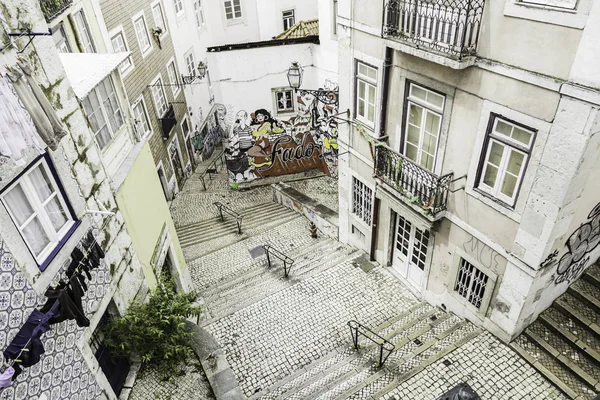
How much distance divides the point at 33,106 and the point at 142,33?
15169 millimetres

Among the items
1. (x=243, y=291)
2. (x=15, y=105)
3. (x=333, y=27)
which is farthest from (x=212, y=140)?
(x=15, y=105)

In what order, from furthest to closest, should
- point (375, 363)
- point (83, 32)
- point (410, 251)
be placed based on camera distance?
point (83, 32) < point (410, 251) < point (375, 363)

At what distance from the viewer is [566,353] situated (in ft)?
30.1

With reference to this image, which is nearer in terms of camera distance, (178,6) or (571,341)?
(571,341)

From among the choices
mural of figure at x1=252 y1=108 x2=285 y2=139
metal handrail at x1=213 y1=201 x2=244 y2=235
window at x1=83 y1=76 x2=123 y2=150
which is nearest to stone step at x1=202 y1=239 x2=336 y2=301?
metal handrail at x1=213 y1=201 x2=244 y2=235

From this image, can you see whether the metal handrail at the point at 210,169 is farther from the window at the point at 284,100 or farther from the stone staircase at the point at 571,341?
the stone staircase at the point at 571,341

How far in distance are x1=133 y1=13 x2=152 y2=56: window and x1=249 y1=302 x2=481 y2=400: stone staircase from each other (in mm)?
15855

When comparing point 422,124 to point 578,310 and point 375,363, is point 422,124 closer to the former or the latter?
point 578,310

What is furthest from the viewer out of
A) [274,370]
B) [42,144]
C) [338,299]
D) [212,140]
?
[212,140]

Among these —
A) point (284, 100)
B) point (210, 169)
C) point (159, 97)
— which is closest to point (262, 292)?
point (284, 100)

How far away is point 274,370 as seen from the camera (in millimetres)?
10117

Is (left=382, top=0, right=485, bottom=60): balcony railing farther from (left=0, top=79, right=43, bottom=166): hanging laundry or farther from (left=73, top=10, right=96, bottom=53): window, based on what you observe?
(left=73, top=10, right=96, bottom=53): window

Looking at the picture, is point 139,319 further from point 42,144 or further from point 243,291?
point 243,291

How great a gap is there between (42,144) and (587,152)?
8.18m
